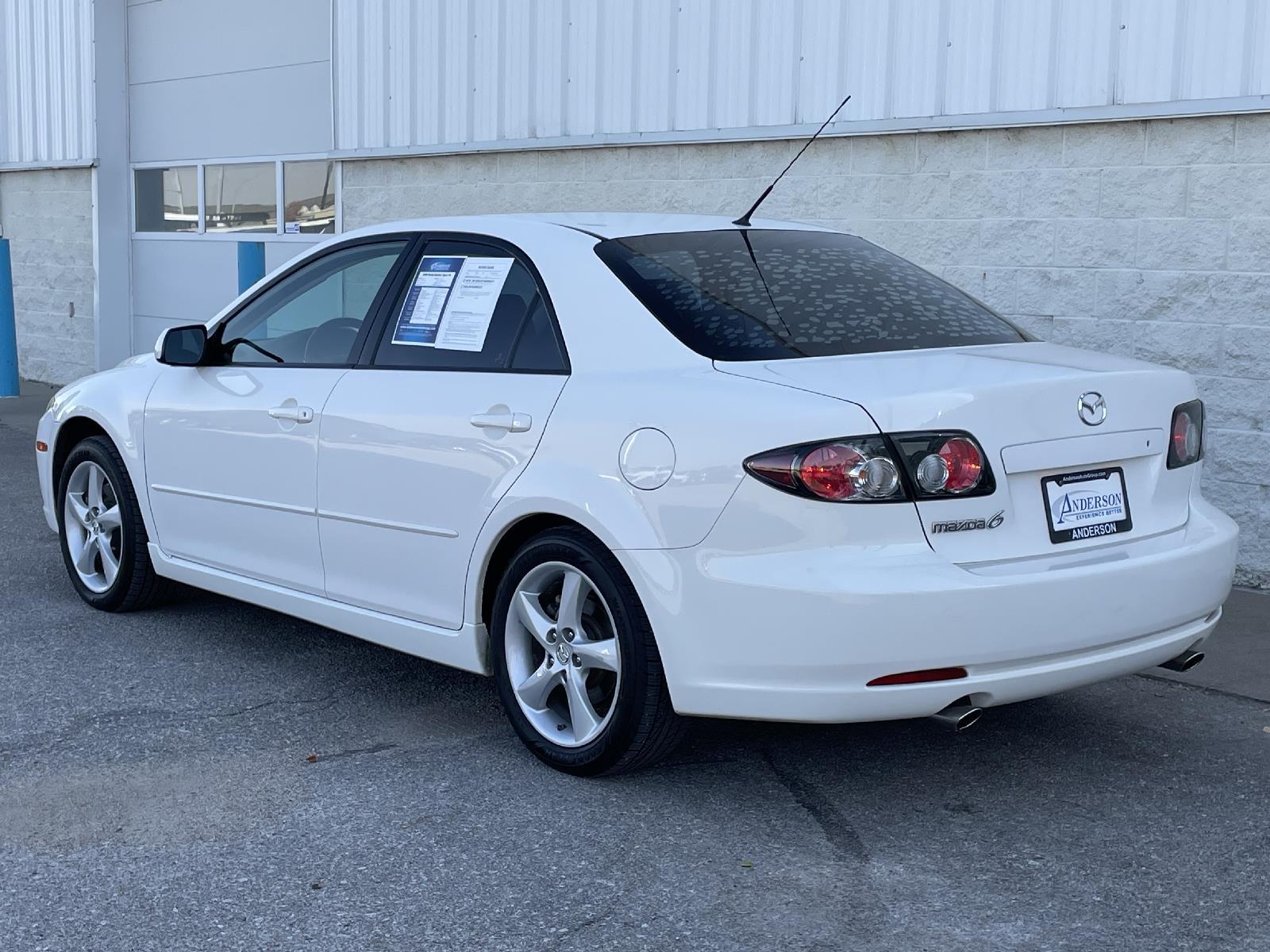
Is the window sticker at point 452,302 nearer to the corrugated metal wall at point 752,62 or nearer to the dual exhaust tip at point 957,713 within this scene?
the dual exhaust tip at point 957,713

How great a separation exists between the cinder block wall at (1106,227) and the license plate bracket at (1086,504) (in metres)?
3.04

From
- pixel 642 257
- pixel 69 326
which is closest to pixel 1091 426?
pixel 642 257

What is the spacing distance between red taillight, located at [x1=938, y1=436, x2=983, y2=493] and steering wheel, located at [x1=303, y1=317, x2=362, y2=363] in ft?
6.99

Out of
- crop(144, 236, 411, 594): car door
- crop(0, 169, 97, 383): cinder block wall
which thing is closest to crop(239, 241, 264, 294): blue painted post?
crop(0, 169, 97, 383): cinder block wall

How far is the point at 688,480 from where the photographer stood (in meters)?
3.87

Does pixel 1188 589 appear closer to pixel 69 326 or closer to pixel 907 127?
pixel 907 127

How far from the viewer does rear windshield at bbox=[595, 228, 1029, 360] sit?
4223mm

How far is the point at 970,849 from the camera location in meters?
3.83

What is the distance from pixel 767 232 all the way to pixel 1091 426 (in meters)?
1.40

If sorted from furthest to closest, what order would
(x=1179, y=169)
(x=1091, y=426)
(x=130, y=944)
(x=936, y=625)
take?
(x=1179, y=169), (x=1091, y=426), (x=936, y=625), (x=130, y=944)

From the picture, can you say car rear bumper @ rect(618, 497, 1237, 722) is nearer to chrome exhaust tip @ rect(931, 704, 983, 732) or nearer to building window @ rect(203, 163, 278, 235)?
chrome exhaust tip @ rect(931, 704, 983, 732)

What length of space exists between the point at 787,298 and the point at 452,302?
3.43 feet

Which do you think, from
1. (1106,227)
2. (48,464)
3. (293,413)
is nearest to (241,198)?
(48,464)

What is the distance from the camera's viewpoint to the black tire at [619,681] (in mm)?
4035
